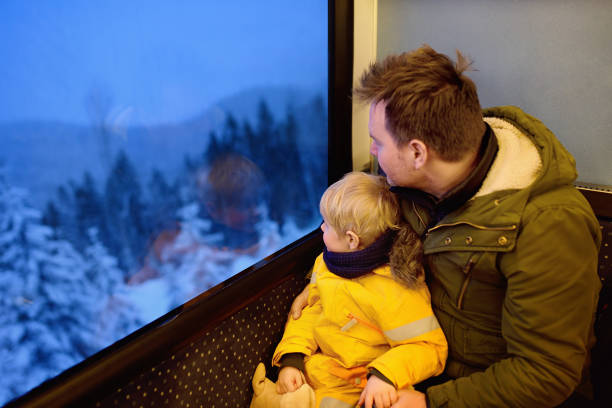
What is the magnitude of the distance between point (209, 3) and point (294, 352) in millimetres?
1161

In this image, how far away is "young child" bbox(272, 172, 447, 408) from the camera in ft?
3.76

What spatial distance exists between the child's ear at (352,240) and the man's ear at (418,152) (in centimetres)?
30

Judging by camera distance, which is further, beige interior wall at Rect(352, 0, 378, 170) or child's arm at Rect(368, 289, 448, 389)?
beige interior wall at Rect(352, 0, 378, 170)

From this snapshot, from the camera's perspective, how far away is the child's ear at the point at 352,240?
1.23 meters

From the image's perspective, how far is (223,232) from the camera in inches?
50.0

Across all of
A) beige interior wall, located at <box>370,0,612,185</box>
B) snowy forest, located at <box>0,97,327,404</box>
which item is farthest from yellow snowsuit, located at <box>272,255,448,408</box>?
beige interior wall, located at <box>370,0,612,185</box>

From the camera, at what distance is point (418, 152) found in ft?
3.47

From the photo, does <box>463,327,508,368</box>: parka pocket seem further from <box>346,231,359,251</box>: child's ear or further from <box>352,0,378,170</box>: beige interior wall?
<box>352,0,378,170</box>: beige interior wall

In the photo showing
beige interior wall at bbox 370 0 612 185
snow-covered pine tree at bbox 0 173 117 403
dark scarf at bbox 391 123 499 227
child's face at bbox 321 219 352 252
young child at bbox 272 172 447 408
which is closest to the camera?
snow-covered pine tree at bbox 0 173 117 403

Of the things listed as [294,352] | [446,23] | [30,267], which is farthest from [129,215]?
[446,23]

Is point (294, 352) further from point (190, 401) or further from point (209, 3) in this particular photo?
point (209, 3)

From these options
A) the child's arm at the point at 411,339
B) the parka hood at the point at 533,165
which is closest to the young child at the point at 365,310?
the child's arm at the point at 411,339

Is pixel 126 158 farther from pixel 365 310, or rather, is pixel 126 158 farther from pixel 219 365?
pixel 365 310

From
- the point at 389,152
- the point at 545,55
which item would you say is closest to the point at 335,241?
the point at 389,152
